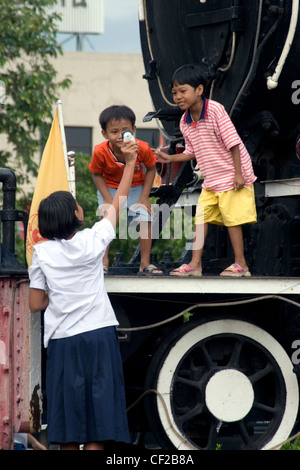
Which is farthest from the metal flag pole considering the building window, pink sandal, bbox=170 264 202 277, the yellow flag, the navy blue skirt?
the building window

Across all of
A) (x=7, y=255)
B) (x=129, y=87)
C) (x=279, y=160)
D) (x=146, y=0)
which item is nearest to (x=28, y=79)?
(x=146, y=0)

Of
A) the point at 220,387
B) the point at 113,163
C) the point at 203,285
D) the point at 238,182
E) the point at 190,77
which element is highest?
the point at 190,77

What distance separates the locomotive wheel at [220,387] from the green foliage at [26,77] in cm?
829

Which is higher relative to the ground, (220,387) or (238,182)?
(238,182)

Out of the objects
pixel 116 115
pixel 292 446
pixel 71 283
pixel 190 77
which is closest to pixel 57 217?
pixel 71 283

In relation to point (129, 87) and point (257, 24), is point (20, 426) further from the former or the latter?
point (129, 87)

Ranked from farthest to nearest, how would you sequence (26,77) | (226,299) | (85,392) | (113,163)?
(26,77) → (113,163) → (226,299) → (85,392)

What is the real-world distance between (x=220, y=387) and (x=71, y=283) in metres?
1.27

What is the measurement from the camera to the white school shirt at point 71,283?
4.45 meters

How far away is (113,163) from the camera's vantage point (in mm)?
5555

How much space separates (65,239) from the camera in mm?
4523

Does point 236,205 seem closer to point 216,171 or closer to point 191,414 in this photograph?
point 216,171

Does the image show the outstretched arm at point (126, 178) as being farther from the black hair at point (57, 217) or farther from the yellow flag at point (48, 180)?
the yellow flag at point (48, 180)

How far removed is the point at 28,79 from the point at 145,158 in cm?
853
